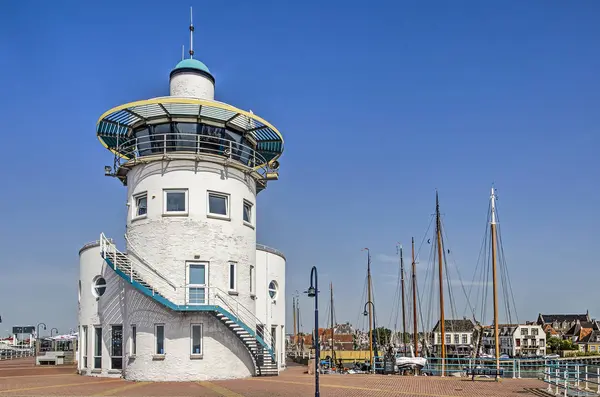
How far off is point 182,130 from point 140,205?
4.27m

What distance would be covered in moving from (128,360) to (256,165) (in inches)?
484

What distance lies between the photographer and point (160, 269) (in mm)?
29047

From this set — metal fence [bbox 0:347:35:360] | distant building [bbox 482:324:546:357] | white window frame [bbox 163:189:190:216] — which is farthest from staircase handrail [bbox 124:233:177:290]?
distant building [bbox 482:324:546:357]

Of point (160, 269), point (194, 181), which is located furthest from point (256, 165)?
point (160, 269)

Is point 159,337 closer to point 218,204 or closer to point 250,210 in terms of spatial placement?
point 218,204

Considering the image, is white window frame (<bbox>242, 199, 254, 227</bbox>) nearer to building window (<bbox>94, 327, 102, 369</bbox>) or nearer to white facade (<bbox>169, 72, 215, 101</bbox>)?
white facade (<bbox>169, 72, 215, 101</bbox>)

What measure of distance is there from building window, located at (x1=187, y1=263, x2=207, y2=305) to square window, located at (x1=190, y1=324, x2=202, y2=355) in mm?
1132

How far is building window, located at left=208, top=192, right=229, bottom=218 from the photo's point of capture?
30.1 metres

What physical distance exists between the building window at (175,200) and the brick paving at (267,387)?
799 cm

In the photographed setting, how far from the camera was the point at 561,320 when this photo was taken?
6511 inches

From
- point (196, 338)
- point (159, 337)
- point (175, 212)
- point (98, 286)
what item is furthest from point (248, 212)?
point (98, 286)

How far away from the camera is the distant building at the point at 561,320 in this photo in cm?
15825

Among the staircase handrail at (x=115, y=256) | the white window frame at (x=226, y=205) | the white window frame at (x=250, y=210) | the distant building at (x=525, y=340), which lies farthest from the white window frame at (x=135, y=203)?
the distant building at (x=525, y=340)

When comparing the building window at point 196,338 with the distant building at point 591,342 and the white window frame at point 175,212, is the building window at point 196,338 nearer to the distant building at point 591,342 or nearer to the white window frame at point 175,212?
the white window frame at point 175,212
